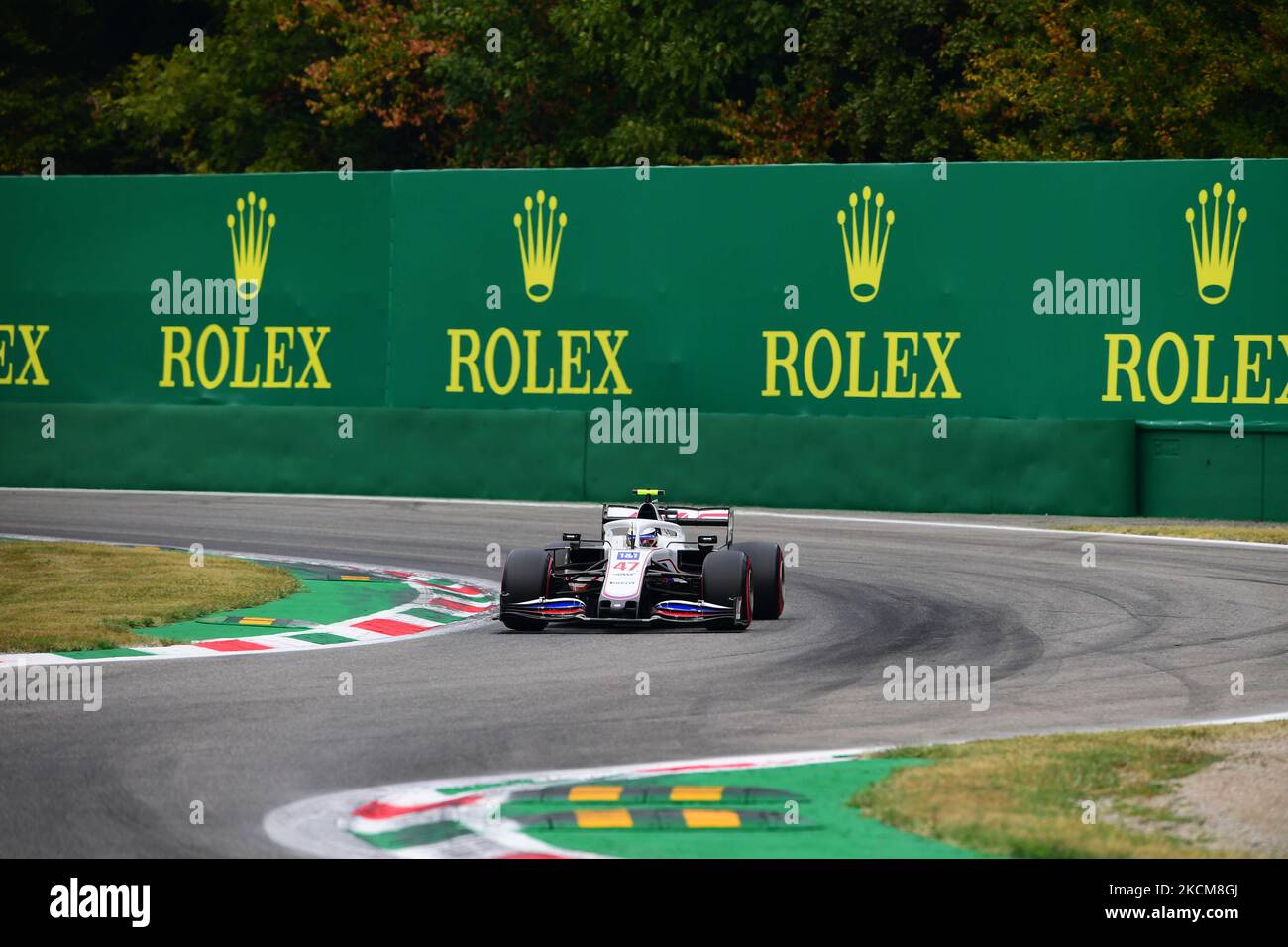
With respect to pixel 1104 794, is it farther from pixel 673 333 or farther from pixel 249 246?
pixel 249 246

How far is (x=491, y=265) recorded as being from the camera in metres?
24.1

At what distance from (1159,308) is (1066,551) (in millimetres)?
4934

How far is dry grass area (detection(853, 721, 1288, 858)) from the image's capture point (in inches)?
265

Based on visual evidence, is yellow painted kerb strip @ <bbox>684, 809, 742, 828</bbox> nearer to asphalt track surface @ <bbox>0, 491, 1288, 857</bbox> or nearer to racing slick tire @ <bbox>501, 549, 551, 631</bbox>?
asphalt track surface @ <bbox>0, 491, 1288, 857</bbox>

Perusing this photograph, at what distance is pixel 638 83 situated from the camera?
35.6m

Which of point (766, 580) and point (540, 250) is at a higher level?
point (540, 250)

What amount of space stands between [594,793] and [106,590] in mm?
7553

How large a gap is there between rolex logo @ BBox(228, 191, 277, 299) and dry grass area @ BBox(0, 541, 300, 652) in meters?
7.70

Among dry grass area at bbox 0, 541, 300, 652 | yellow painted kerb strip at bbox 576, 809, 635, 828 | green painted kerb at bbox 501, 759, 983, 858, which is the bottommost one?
green painted kerb at bbox 501, 759, 983, 858
